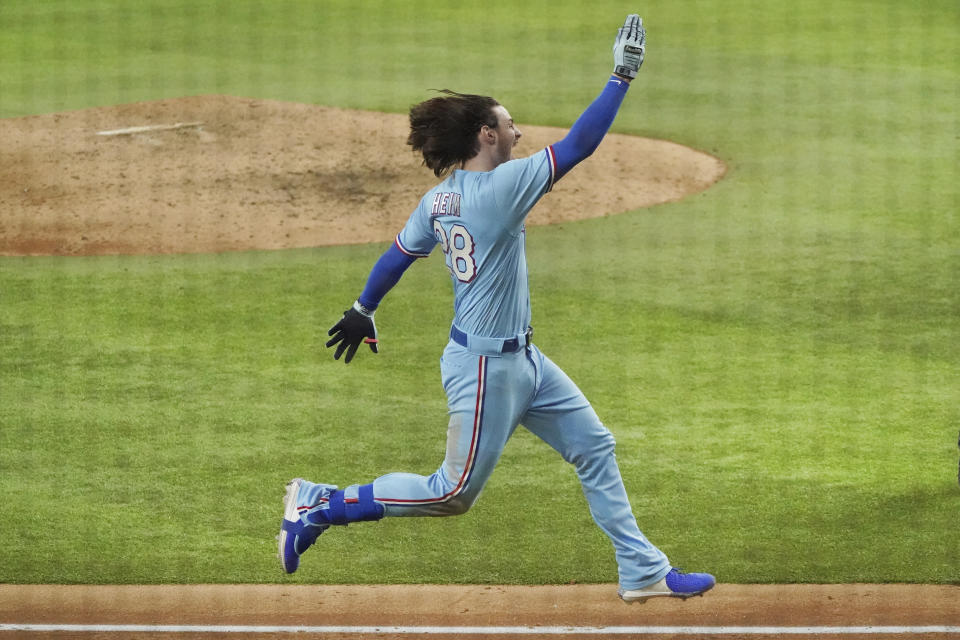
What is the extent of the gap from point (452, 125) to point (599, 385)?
3.74 metres

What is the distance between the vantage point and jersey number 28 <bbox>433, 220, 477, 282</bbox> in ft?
15.4

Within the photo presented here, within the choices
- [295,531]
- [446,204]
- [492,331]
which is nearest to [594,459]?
[492,331]

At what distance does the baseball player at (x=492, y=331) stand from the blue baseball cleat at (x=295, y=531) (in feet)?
0.07

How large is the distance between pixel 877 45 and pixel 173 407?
15627mm

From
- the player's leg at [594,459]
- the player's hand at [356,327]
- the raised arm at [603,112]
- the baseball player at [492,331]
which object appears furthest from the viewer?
the player's hand at [356,327]

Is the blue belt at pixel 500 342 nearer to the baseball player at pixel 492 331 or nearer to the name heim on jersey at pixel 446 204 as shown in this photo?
the baseball player at pixel 492 331

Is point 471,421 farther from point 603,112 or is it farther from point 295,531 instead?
point 603,112

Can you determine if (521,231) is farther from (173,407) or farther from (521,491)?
(173,407)

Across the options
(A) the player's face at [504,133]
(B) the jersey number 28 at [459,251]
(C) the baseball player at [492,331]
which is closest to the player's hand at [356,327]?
(C) the baseball player at [492,331]

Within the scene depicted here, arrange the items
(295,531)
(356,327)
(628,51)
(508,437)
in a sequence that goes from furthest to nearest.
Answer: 1. (356,327)
2. (295,531)
3. (508,437)
4. (628,51)

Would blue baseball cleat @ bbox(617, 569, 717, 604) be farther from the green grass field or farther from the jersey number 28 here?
the jersey number 28

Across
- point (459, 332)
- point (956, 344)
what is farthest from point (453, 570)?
point (956, 344)

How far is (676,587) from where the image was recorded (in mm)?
4969

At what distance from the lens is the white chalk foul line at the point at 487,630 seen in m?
5.16
